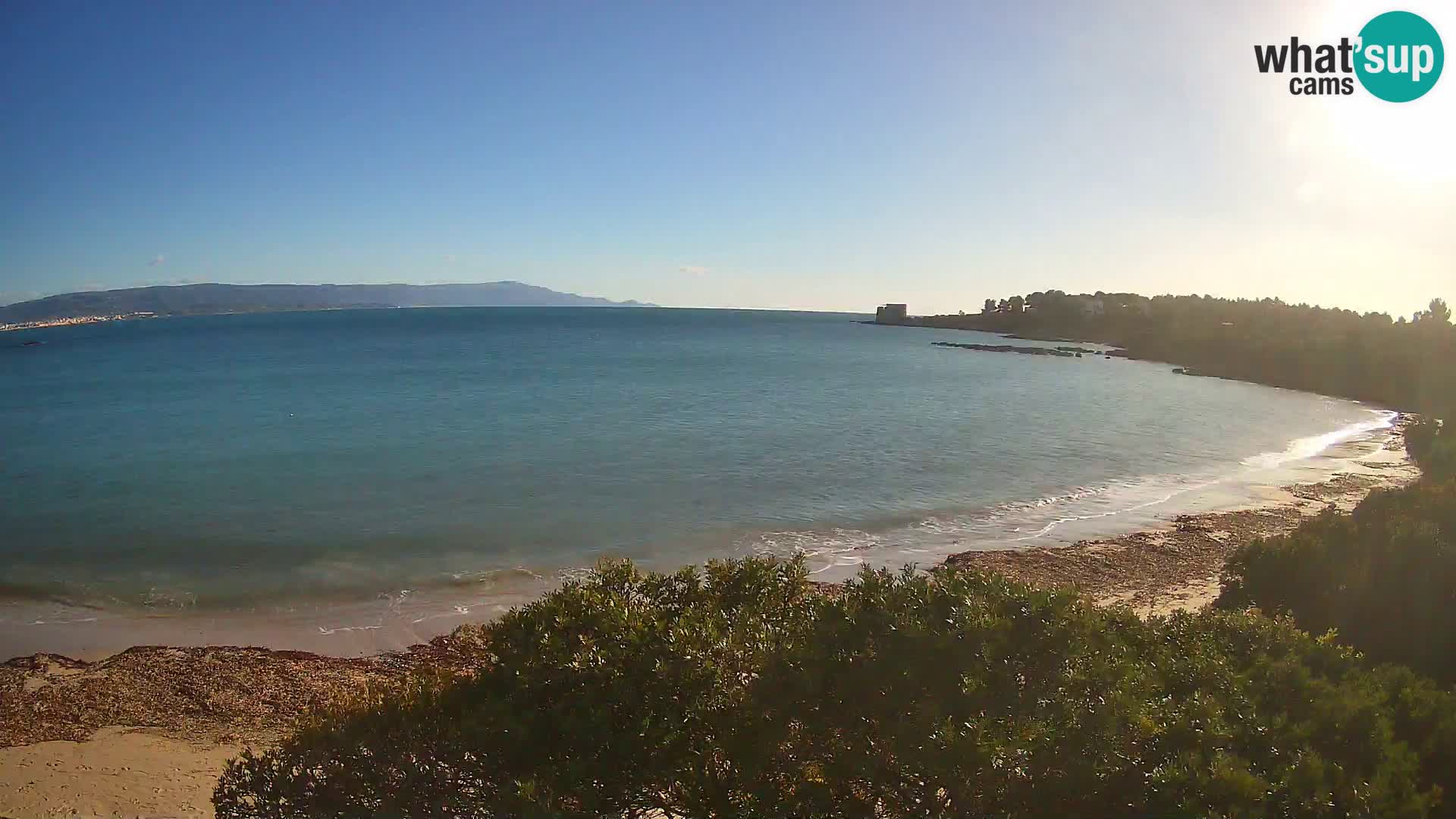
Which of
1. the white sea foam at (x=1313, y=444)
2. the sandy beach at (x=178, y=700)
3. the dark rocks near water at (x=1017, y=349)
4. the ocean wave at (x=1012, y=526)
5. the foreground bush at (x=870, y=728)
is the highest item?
the dark rocks near water at (x=1017, y=349)

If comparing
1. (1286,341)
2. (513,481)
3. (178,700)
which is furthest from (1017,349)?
(178,700)

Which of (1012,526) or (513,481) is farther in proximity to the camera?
(513,481)

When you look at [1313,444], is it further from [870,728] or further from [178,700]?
[178,700]

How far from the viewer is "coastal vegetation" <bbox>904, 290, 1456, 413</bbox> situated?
50250mm

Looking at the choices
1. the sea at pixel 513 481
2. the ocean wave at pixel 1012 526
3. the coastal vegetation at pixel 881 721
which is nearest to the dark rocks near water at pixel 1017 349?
the sea at pixel 513 481

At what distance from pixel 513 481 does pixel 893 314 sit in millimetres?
171875

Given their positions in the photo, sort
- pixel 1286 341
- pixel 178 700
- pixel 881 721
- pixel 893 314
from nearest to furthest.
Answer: pixel 881 721, pixel 178 700, pixel 1286 341, pixel 893 314

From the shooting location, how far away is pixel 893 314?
188m

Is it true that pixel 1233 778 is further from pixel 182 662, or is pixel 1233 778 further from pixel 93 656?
pixel 93 656

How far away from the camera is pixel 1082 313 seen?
4929 inches

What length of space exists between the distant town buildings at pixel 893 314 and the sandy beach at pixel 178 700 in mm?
174494

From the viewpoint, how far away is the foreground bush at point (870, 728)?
4910 millimetres

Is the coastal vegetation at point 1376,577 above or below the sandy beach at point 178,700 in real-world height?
above

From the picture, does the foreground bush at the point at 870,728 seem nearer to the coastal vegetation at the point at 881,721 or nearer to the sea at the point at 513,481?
the coastal vegetation at the point at 881,721
